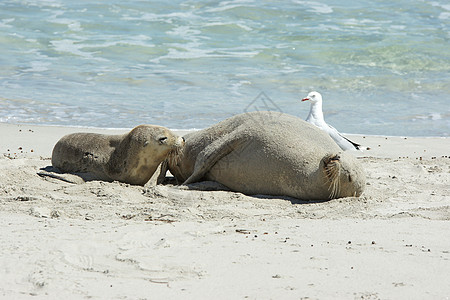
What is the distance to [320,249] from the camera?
13.9 feet

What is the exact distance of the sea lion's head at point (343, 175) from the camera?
227 inches

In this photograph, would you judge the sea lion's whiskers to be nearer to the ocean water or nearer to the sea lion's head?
the sea lion's head

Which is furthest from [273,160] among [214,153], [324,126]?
[324,126]

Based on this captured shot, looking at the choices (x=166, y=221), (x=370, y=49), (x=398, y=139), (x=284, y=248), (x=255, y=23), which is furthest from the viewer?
(x=255, y=23)

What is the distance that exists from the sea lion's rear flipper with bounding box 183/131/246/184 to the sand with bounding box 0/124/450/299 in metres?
0.26

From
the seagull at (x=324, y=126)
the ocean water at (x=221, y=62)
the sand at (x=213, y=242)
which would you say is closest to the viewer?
the sand at (x=213, y=242)

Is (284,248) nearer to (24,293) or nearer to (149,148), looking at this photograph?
(24,293)

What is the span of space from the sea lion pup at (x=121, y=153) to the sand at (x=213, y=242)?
0.25 meters

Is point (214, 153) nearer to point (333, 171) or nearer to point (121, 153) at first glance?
point (121, 153)

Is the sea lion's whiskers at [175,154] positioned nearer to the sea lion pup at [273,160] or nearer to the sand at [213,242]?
the sea lion pup at [273,160]

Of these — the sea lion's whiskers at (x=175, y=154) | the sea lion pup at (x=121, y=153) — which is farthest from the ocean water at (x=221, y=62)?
the sea lion's whiskers at (x=175, y=154)

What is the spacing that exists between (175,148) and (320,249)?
7.56 ft

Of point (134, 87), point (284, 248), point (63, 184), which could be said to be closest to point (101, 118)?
point (134, 87)

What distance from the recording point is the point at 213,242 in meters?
4.35
